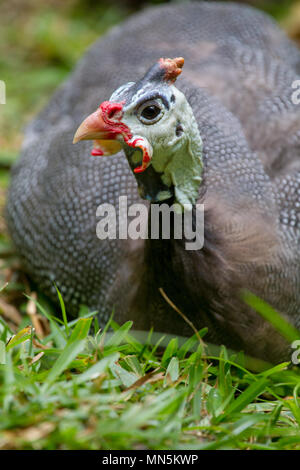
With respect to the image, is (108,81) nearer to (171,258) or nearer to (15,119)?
(171,258)

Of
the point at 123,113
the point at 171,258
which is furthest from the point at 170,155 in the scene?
the point at 171,258

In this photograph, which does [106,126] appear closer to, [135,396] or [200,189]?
[200,189]

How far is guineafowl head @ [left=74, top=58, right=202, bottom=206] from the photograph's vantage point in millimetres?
2205

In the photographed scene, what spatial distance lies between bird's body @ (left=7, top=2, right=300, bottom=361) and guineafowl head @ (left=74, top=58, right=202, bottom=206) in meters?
0.18

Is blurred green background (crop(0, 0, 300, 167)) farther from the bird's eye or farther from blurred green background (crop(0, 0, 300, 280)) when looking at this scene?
the bird's eye

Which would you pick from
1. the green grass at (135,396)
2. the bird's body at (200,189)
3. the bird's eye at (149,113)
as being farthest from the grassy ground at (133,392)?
the bird's eye at (149,113)

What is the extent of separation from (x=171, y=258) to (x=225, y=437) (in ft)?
2.07

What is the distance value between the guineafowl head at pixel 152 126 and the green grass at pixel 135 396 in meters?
0.53

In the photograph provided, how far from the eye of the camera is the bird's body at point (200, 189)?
243 cm

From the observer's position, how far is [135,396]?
83.7 inches

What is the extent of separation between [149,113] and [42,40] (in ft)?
13.2

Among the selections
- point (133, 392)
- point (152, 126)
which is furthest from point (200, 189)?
point (133, 392)

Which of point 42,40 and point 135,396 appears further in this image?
point 42,40

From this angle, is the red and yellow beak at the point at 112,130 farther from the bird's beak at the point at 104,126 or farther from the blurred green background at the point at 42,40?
the blurred green background at the point at 42,40
